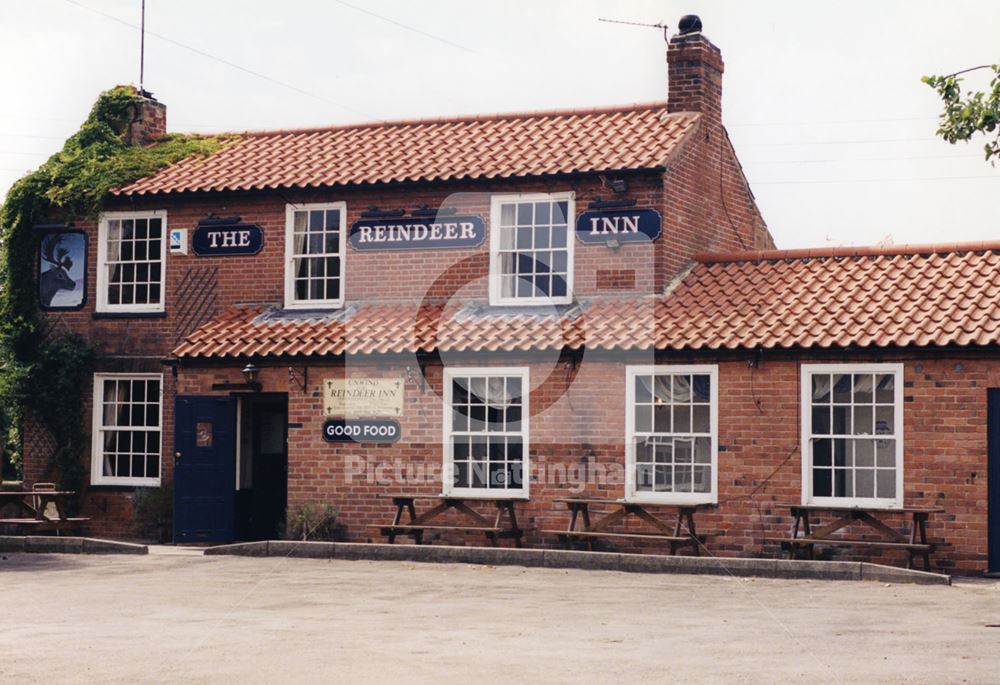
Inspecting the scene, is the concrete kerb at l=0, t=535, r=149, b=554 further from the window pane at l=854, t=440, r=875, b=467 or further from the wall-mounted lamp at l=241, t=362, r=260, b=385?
the window pane at l=854, t=440, r=875, b=467

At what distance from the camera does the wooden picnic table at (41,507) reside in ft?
71.8

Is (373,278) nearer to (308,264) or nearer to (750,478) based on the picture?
(308,264)

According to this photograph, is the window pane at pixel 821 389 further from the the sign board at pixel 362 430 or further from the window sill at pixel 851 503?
the the sign board at pixel 362 430

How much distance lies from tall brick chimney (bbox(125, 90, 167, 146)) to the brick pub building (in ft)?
6.55

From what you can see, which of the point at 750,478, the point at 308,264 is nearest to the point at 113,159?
the point at 308,264

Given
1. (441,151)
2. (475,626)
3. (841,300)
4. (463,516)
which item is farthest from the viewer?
(441,151)

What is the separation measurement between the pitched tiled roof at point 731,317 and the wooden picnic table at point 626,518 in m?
2.07

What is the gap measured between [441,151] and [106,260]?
5848mm

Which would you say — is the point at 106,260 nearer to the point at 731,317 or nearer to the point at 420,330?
the point at 420,330

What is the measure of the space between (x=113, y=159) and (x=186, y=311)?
3.19 metres

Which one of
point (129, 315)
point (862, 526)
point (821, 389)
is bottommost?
point (862, 526)

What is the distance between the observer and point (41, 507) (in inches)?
871

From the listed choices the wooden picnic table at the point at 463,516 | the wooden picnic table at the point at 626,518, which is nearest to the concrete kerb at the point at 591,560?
the wooden picnic table at the point at 463,516

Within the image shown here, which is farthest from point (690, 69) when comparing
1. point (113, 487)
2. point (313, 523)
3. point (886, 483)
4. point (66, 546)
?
point (66, 546)
